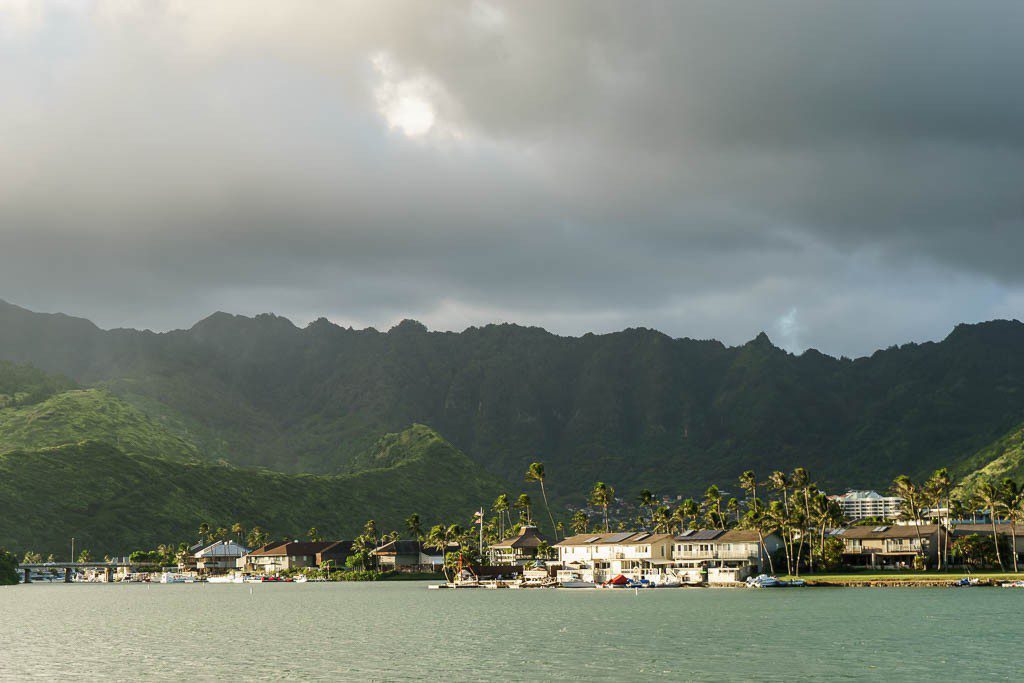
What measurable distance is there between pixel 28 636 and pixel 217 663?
39197mm

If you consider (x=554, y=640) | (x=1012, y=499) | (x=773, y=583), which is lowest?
(x=773, y=583)

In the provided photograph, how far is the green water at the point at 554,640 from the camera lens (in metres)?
70.2

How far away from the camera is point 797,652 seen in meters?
78.3

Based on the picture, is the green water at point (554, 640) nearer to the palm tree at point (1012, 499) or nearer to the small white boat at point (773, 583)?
the small white boat at point (773, 583)

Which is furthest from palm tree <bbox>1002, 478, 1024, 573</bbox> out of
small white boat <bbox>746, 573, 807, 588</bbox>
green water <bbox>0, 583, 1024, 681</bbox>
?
small white boat <bbox>746, 573, 807, 588</bbox>

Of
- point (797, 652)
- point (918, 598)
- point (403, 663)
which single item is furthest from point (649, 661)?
point (918, 598)

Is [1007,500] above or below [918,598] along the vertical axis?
above

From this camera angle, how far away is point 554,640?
92312mm

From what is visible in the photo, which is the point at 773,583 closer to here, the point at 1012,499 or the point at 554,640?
the point at 1012,499

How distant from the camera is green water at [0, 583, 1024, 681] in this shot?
70.2 m

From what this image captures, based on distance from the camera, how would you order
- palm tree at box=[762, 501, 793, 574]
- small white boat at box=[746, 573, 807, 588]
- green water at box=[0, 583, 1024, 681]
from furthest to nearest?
1. palm tree at box=[762, 501, 793, 574]
2. small white boat at box=[746, 573, 807, 588]
3. green water at box=[0, 583, 1024, 681]

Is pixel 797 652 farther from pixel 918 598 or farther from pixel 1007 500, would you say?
pixel 1007 500

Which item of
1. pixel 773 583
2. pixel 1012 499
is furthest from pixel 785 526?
pixel 1012 499

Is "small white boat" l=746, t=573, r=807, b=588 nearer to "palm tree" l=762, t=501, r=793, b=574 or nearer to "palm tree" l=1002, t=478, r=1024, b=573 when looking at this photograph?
"palm tree" l=762, t=501, r=793, b=574
